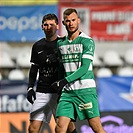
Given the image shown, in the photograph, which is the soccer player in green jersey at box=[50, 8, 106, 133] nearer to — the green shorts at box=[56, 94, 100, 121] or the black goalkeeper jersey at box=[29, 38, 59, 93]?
the green shorts at box=[56, 94, 100, 121]

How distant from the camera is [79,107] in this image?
7.00 m

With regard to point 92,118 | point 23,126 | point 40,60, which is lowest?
point 23,126

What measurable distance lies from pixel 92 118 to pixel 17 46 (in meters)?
7.68

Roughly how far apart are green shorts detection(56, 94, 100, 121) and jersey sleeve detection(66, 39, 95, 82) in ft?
0.91

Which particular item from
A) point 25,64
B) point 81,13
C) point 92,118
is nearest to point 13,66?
point 25,64

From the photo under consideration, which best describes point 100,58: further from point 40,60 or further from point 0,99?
point 40,60

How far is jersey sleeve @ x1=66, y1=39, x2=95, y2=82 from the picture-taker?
687 cm

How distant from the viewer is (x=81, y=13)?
44.7ft

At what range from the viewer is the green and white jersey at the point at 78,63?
691cm

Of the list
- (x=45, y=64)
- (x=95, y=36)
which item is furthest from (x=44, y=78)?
(x=95, y=36)

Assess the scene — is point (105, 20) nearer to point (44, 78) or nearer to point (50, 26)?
point (44, 78)

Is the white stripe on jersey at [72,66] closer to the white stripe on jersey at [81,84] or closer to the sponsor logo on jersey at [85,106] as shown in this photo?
the white stripe on jersey at [81,84]

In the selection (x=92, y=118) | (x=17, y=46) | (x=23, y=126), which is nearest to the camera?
(x=92, y=118)

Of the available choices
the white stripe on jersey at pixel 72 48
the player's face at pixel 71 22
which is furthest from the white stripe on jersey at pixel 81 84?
the player's face at pixel 71 22
